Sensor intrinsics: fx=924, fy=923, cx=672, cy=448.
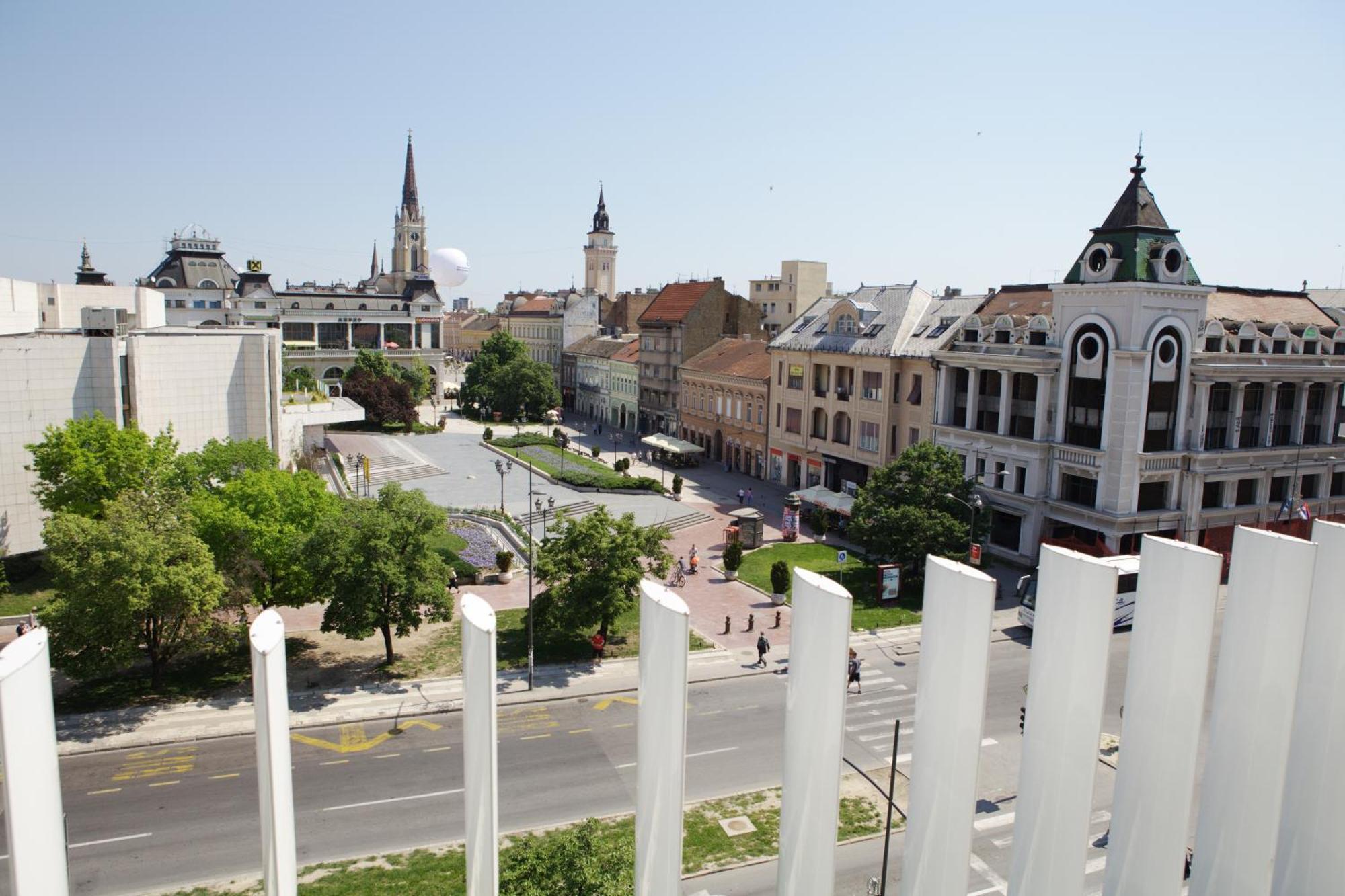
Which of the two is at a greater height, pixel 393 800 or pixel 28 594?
pixel 28 594

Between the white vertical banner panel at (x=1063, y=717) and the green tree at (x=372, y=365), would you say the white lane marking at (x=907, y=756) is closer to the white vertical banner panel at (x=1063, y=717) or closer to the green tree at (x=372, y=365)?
the white vertical banner panel at (x=1063, y=717)

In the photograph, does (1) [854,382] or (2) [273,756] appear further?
(1) [854,382]

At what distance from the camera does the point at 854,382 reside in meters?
58.3

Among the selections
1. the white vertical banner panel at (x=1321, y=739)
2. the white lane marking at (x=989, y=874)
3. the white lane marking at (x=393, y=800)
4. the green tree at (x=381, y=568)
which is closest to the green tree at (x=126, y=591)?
the green tree at (x=381, y=568)

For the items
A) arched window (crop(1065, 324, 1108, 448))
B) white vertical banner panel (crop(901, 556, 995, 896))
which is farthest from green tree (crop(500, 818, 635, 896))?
arched window (crop(1065, 324, 1108, 448))

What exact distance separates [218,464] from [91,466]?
4.39 metres

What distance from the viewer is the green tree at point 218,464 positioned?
34312mm

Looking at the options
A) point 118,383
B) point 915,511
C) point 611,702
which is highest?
point 118,383

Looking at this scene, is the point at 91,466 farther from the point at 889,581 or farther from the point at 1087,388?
the point at 1087,388

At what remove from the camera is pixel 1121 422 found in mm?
42000

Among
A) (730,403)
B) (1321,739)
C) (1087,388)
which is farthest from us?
(730,403)

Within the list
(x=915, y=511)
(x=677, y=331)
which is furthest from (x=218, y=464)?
(x=677, y=331)

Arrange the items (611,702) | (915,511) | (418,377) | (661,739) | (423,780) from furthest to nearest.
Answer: (418,377) → (915,511) → (611,702) → (423,780) → (661,739)

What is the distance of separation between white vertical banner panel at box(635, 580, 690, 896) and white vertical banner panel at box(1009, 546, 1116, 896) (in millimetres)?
2633
